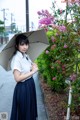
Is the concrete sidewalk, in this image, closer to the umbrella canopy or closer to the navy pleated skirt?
the navy pleated skirt

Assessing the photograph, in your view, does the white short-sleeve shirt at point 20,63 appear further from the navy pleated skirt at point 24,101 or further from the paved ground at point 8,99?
the paved ground at point 8,99

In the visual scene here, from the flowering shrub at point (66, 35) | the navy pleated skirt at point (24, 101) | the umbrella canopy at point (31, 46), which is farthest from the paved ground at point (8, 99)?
the umbrella canopy at point (31, 46)

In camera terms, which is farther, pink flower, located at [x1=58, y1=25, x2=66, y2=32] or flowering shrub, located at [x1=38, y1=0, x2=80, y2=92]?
pink flower, located at [x1=58, y1=25, x2=66, y2=32]

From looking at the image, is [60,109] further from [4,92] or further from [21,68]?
[4,92]

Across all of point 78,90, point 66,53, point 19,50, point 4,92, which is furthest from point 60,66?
point 4,92

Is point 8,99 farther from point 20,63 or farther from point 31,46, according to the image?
point 20,63

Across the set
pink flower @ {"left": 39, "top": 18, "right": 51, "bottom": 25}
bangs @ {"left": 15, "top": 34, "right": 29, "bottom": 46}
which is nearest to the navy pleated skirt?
bangs @ {"left": 15, "top": 34, "right": 29, "bottom": 46}

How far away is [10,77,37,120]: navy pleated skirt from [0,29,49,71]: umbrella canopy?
1.28ft

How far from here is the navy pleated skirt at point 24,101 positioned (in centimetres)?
451

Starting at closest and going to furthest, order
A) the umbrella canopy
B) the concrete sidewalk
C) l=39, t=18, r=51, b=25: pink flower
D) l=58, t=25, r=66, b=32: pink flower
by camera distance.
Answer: the umbrella canopy → l=58, t=25, r=66, b=32: pink flower → l=39, t=18, r=51, b=25: pink flower → the concrete sidewalk

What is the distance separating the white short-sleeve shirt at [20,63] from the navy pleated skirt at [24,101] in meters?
0.22

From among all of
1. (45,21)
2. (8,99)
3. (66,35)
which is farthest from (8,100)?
(66,35)

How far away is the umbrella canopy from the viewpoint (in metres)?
4.45

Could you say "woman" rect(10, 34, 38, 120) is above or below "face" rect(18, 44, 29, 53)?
below
